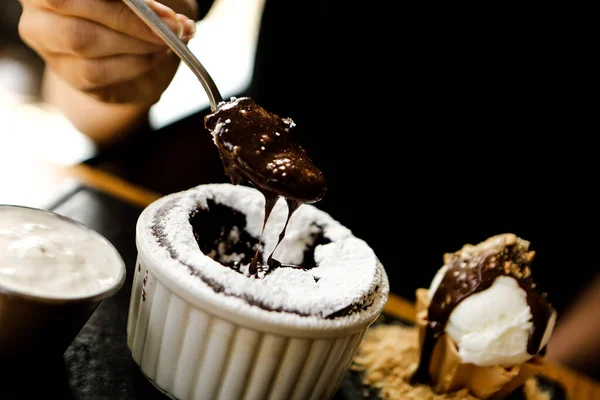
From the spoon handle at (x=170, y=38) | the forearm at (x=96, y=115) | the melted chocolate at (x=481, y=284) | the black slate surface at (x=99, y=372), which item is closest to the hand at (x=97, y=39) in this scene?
the spoon handle at (x=170, y=38)

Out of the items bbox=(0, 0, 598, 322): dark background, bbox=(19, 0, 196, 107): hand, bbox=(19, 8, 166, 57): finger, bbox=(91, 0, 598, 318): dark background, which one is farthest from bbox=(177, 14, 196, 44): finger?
bbox=(91, 0, 598, 318): dark background

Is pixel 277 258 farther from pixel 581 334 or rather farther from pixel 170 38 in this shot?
pixel 581 334

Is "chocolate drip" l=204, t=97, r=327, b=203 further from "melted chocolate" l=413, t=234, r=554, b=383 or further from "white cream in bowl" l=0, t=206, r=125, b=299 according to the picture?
"melted chocolate" l=413, t=234, r=554, b=383

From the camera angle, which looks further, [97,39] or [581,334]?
[581,334]

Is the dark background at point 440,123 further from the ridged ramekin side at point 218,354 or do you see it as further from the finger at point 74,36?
the ridged ramekin side at point 218,354

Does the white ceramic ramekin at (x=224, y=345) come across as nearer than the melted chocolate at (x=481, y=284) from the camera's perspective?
Yes

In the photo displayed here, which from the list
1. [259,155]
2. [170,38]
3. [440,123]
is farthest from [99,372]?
[440,123]

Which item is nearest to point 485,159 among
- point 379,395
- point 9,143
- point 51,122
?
point 379,395
